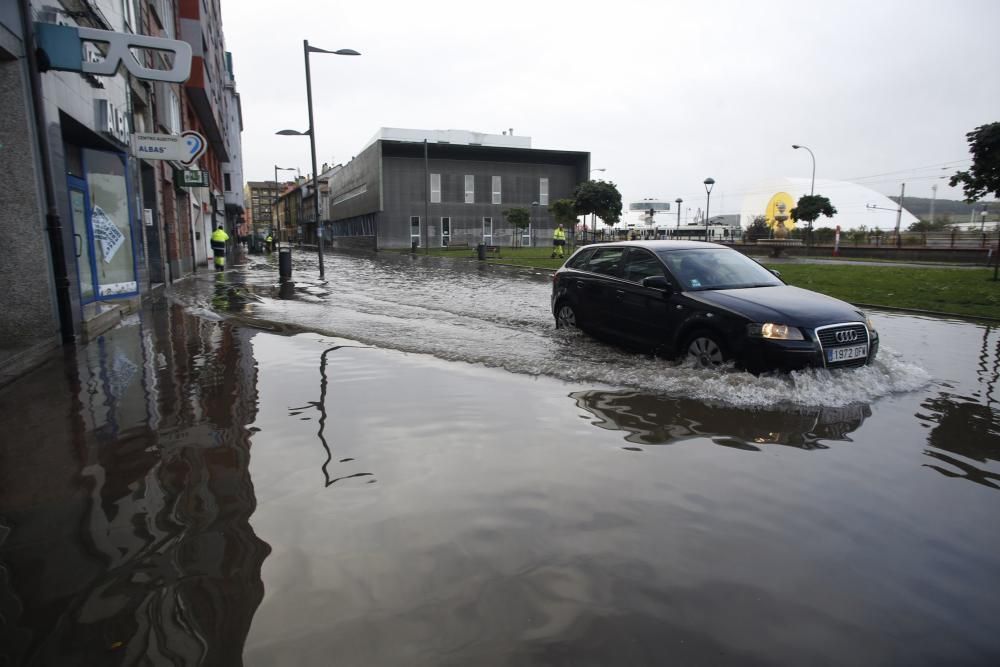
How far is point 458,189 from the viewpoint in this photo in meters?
59.7

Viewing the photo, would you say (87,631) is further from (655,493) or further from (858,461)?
(858,461)

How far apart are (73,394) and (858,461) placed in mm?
6963

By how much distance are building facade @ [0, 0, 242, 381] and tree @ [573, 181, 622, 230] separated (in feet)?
93.5

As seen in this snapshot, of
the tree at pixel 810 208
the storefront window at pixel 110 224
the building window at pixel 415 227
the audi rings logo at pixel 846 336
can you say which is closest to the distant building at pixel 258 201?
the building window at pixel 415 227

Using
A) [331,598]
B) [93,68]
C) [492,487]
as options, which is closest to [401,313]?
[93,68]

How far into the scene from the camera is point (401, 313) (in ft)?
40.6

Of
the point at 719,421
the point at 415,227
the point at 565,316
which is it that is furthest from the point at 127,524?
the point at 415,227

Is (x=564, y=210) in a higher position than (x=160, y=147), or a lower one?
lower

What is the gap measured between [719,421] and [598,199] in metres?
39.3

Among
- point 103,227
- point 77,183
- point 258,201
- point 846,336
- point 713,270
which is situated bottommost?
point 846,336

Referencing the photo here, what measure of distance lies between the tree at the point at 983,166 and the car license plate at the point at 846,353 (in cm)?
1269

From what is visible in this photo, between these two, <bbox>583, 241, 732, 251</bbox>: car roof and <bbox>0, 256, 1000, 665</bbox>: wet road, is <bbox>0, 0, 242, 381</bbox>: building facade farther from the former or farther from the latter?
<bbox>583, 241, 732, 251</bbox>: car roof

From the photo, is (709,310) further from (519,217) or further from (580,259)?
(519,217)

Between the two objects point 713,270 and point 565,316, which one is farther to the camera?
point 565,316
